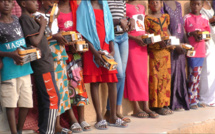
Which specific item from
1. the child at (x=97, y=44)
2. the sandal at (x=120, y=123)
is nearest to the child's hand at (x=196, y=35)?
the child at (x=97, y=44)

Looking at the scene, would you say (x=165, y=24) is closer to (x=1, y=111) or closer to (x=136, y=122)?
(x=136, y=122)

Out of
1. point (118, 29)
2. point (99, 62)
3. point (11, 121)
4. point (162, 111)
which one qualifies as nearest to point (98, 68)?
point (99, 62)

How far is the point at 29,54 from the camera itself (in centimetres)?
331

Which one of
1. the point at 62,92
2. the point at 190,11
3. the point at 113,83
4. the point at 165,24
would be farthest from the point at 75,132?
the point at 190,11

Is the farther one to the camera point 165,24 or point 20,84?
point 165,24

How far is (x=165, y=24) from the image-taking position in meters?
5.16

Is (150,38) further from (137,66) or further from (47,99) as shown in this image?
(47,99)

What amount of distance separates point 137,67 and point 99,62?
104 cm

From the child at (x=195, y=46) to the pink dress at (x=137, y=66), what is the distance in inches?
45.5

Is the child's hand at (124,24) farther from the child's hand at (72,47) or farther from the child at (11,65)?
the child at (11,65)

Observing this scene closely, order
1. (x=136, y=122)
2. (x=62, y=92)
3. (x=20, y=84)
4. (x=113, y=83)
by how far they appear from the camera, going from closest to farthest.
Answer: (x=20, y=84) < (x=62, y=92) < (x=113, y=83) < (x=136, y=122)

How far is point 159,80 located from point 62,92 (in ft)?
6.27

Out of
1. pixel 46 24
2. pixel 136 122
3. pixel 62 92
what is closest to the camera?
pixel 46 24

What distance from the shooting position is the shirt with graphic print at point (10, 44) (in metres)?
3.32
